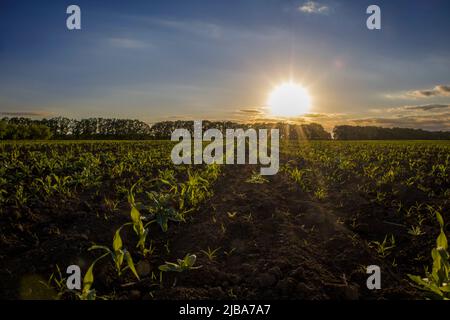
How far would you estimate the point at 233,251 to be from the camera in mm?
3729

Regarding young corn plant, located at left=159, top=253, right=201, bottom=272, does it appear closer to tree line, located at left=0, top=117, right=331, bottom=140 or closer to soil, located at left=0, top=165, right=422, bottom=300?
soil, located at left=0, top=165, right=422, bottom=300

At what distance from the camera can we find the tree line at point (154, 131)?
35.4 meters

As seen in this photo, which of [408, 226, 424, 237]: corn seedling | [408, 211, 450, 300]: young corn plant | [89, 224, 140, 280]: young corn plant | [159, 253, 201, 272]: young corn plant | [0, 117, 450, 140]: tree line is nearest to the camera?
[408, 211, 450, 300]: young corn plant

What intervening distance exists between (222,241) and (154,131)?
1794 inches

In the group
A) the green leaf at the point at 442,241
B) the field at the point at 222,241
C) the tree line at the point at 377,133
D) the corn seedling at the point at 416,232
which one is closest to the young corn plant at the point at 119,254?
the field at the point at 222,241

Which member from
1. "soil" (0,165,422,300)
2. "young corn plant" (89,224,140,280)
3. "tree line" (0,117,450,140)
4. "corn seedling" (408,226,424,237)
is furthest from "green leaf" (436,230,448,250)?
"tree line" (0,117,450,140)

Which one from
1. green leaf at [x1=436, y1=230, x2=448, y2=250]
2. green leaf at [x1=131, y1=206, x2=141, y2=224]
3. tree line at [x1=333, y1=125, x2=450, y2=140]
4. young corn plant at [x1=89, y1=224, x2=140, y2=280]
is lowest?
young corn plant at [x1=89, y1=224, x2=140, y2=280]

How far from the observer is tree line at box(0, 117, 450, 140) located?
35375 millimetres

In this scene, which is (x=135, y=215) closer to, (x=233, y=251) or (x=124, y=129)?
(x=233, y=251)

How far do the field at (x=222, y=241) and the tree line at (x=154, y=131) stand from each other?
26.8 meters

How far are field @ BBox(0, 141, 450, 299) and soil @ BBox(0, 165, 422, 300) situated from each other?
0.04ft

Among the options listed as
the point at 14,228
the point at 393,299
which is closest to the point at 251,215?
the point at 393,299
